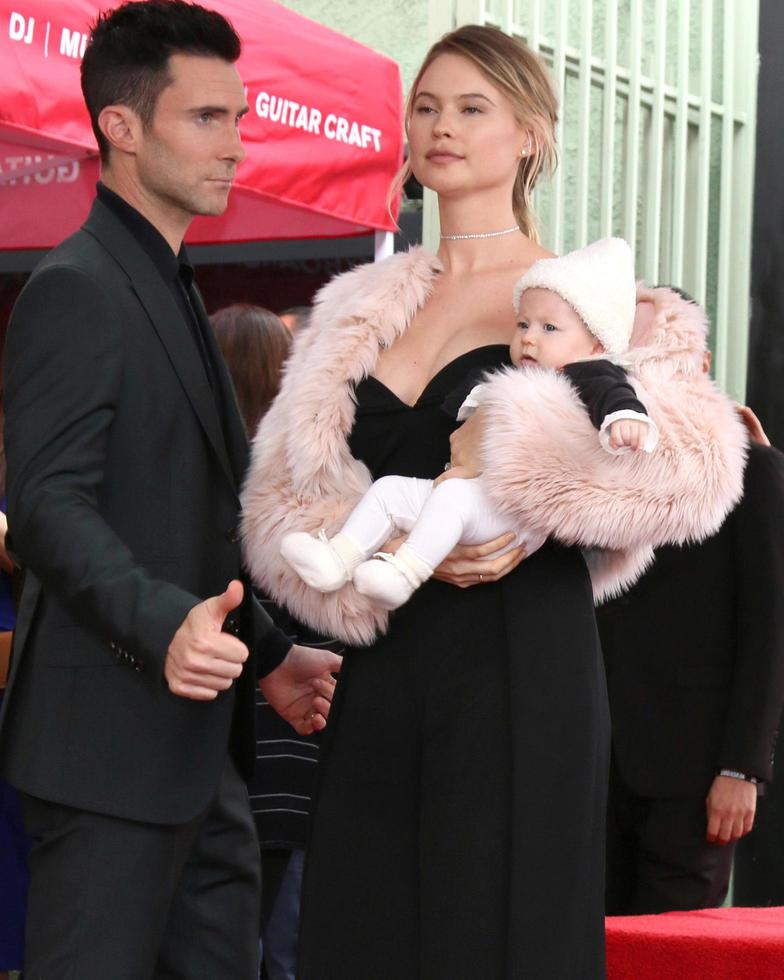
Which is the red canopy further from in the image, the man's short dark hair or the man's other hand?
the man's other hand

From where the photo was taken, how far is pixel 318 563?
229 cm

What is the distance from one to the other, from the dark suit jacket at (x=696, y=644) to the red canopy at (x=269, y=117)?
161cm

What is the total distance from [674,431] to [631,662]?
4.01 ft

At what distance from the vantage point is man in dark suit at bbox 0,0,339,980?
2127mm

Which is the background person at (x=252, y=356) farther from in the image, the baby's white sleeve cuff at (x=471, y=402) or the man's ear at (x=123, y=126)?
the baby's white sleeve cuff at (x=471, y=402)

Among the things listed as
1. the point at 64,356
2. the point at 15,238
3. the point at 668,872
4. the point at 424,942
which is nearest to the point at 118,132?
the point at 64,356

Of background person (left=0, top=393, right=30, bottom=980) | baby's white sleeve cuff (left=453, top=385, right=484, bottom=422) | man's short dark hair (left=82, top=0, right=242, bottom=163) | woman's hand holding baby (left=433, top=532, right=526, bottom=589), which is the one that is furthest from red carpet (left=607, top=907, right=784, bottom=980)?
man's short dark hair (left=82, top=0, right=242, bottom=163)

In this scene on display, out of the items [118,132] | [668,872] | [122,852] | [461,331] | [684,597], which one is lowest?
[668,872]

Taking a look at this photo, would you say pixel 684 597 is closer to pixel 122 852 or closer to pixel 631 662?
pixel 631 662

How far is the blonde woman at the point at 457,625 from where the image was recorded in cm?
221

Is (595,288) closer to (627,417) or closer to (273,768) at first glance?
(627,417)

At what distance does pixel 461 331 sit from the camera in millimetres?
2482

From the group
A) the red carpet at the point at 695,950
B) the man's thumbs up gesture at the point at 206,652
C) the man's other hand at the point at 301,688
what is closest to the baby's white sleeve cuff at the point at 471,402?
the man's thumbs up gesture at the point at 206,652

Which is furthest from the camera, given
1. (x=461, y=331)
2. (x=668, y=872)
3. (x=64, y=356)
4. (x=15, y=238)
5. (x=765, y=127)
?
(x=15, y=238)
